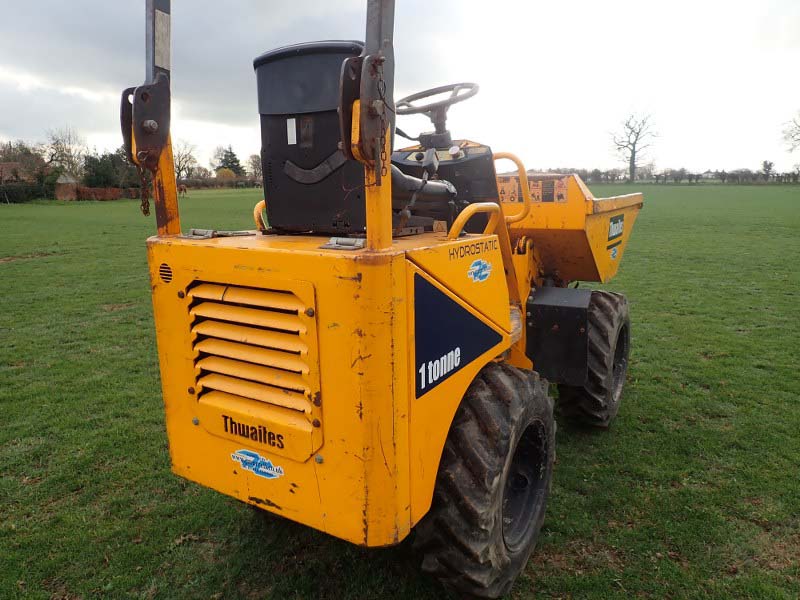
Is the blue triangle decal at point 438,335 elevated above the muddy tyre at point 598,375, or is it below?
above

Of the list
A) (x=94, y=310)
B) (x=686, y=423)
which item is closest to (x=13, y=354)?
(x=94, y=310)

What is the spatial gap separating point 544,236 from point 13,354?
20.8 feet

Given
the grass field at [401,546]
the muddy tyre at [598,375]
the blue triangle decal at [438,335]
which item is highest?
the blue triangle decal at [438,335]

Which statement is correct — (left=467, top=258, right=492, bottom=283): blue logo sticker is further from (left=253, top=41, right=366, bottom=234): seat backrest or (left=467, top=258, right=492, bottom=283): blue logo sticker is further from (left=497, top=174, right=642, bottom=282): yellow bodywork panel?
(left=497, top=174, right=642, bottom=282): yellow bodywork panel

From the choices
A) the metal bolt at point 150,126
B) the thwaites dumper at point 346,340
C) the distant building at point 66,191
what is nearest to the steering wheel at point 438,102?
the thwaites dumper at point 346,340

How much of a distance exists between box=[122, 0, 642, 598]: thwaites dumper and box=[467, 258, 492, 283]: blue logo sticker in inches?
0.7

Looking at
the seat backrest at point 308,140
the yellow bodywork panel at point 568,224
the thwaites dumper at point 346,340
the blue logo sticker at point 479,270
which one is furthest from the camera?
the yellow bodywork panel at point 568,224

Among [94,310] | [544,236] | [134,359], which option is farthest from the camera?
[94,310]

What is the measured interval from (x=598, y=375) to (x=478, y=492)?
2239 mm

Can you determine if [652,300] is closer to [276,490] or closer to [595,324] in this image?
[595,324]

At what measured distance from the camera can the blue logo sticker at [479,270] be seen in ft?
8.98

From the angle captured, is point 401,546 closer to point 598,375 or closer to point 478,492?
point 478,492

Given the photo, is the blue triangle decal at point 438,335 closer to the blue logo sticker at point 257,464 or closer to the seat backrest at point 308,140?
the seat backrest at point 308,140

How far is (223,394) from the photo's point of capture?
8.89ft
